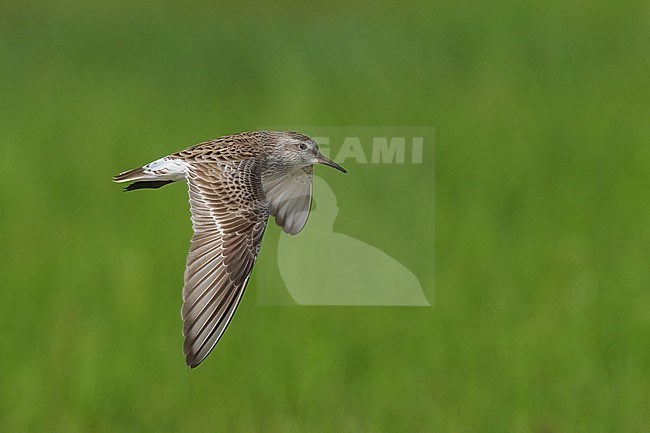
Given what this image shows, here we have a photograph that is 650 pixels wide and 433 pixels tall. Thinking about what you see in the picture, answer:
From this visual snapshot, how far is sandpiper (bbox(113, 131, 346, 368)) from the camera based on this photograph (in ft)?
15.9

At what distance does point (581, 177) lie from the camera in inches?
610

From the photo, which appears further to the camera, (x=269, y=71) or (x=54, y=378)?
(x=269, y=71)

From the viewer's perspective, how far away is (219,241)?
504cm

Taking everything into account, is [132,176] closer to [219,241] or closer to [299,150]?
[219,241]

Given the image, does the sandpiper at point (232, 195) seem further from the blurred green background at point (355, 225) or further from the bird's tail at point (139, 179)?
the blurred green background at point (355, 225)

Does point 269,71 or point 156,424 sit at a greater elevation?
point 269,71

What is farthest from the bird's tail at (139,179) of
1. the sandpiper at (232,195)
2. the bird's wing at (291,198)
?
the bird's wing at (291,198)

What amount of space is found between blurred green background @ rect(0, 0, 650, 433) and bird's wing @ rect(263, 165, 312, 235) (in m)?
2.37

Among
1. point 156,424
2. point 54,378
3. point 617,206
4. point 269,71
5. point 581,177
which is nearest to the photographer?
point 156,424

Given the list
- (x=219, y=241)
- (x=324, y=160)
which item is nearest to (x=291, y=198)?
(x=324, y=160)

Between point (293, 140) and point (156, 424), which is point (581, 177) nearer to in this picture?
point (156, 424)

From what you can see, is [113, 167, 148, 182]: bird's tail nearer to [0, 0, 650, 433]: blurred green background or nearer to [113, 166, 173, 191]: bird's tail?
[113, 166, 173, 191]: bird's tail

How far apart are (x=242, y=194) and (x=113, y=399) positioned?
604 centimetres

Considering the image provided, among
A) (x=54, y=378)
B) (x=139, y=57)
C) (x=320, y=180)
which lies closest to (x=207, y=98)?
(x=139, y=57)
